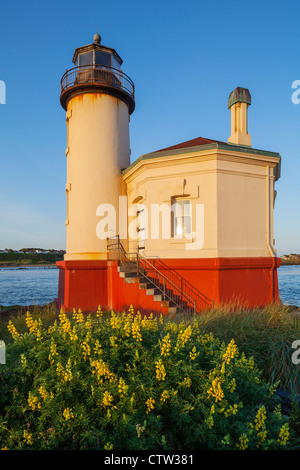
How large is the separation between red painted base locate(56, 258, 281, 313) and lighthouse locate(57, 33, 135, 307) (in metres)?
0.19

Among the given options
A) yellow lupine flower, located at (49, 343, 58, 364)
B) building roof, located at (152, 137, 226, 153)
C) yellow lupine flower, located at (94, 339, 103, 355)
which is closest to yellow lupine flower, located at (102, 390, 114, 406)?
yellow lupine flower, located at (94, 339, 103, 355)

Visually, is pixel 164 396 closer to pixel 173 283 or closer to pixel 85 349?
pixel 85 349

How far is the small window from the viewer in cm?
1113

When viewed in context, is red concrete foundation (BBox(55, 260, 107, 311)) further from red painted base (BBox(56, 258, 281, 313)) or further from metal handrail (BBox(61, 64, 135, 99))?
metal handrail (BBox(61, 64, 135, 99))

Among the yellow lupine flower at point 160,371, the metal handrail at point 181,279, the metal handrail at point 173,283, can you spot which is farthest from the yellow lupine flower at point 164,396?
the metal handrail at point 181,279

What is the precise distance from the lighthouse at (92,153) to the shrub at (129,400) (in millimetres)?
9089

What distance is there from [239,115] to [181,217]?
523 centimetres

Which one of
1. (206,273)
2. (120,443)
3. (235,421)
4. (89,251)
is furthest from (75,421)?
(89,251)

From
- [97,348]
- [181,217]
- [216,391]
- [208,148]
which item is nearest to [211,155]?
[208,148]

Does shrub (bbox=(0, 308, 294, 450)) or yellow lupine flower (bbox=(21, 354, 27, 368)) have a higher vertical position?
yellow lupine flower (bbox=(21, 354, 27, 368))

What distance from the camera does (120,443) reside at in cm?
263

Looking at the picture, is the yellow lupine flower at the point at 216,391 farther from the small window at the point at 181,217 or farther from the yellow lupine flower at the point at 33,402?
the small window at the point at 181,217
